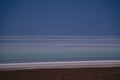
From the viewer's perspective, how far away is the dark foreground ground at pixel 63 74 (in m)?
2.19

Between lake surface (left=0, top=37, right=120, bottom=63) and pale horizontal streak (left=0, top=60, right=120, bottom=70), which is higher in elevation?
lake surface (left=0, top=37, right=120, bottom=63)

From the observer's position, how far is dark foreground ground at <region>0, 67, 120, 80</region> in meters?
2.19

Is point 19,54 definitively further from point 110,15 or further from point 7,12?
point 110,15

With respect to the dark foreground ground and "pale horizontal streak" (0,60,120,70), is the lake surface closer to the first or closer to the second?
"pale horizontal streak" (0,60,120,70)

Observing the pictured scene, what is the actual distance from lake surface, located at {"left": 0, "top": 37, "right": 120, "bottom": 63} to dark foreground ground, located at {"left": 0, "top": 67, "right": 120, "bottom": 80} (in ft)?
0.63

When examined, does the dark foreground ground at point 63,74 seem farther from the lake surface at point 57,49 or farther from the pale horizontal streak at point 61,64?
the lake surface at point 57,49

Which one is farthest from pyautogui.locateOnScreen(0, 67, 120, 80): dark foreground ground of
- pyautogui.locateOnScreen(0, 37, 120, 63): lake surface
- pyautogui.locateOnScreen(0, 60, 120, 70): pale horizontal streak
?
pyautogui.locateOnScreen(0, 37, 120, 63): lake surface

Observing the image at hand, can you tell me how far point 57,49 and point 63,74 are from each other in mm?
431

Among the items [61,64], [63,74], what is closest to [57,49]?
[61,64]

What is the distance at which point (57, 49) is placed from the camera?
2365mm

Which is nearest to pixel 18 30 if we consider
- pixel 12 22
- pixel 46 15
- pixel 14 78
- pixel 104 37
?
pixel 12 22

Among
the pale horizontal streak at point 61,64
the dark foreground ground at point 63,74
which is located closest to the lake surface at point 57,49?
the pale horizontal streak at point 61,64

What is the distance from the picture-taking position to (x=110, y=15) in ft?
7.88

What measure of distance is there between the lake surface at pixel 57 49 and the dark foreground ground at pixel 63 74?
0.63 feet
